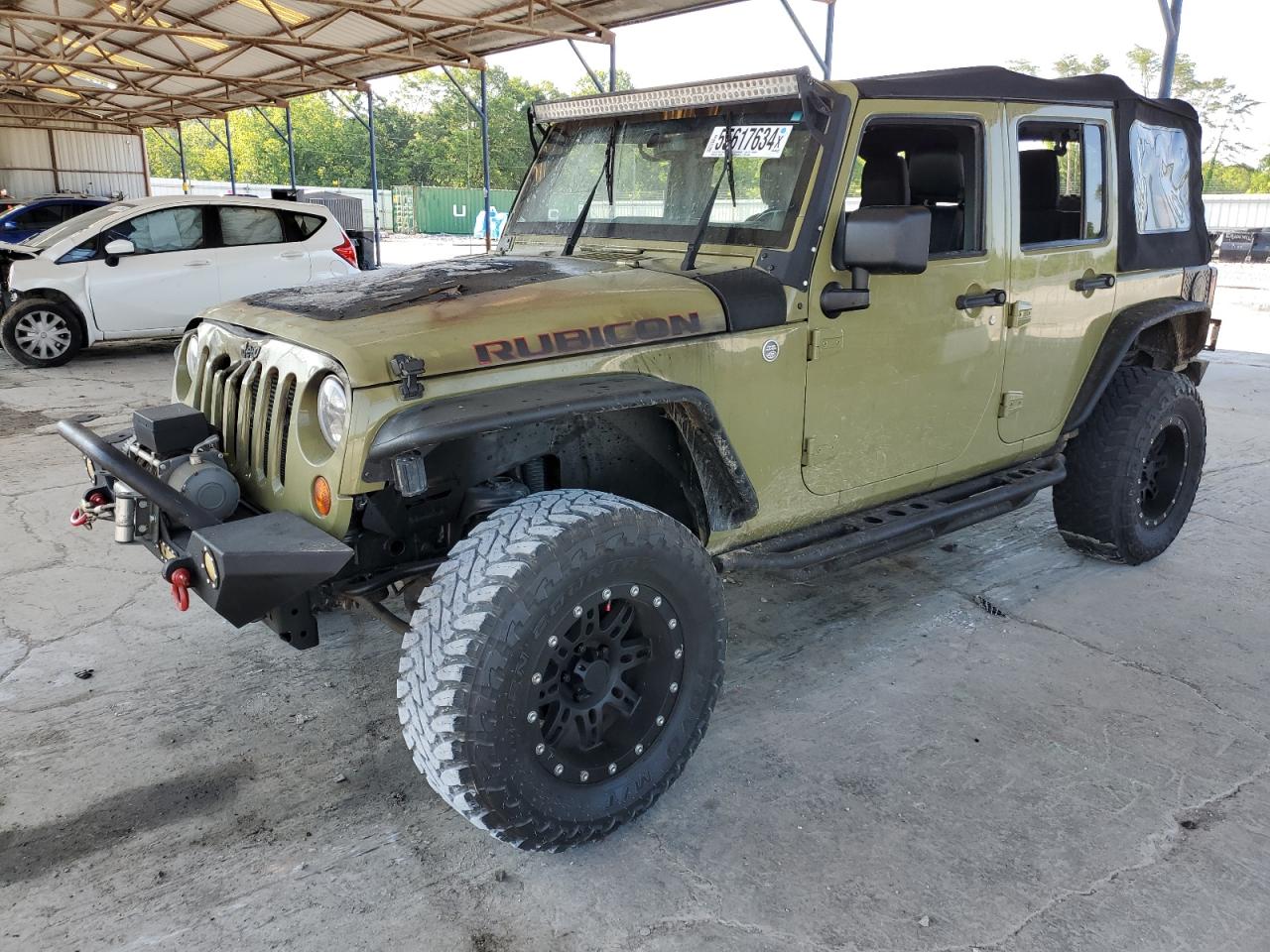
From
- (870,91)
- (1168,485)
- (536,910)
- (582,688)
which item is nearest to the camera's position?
(536,910)

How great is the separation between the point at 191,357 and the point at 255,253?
755cm

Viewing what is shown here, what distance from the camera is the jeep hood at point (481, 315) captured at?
238 cm

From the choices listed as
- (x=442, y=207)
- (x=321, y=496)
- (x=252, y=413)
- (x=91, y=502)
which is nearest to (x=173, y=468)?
(x=252, y=413)

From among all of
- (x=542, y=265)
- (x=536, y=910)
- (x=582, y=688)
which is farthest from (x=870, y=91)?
(x=536, y=910)

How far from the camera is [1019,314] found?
12.0ft

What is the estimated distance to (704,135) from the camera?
10.8ft

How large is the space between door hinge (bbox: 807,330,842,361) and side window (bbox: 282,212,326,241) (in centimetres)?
878

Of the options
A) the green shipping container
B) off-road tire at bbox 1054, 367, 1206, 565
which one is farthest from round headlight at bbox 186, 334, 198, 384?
the green shipping container

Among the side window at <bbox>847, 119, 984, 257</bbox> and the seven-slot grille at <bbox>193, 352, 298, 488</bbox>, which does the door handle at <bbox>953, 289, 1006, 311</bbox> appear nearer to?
the side window at <bbox>847, 119, 984, 257</bbox>

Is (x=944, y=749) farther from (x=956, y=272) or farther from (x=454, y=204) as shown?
(x=454, y=204)

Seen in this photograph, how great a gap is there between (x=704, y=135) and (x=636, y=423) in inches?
44.7

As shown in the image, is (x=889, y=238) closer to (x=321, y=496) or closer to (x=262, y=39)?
(x=321, y=496)

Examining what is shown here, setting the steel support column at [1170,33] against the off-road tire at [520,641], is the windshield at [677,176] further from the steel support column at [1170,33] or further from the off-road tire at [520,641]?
the steel support column at [1170,33]

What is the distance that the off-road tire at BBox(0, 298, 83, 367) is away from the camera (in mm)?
9344
